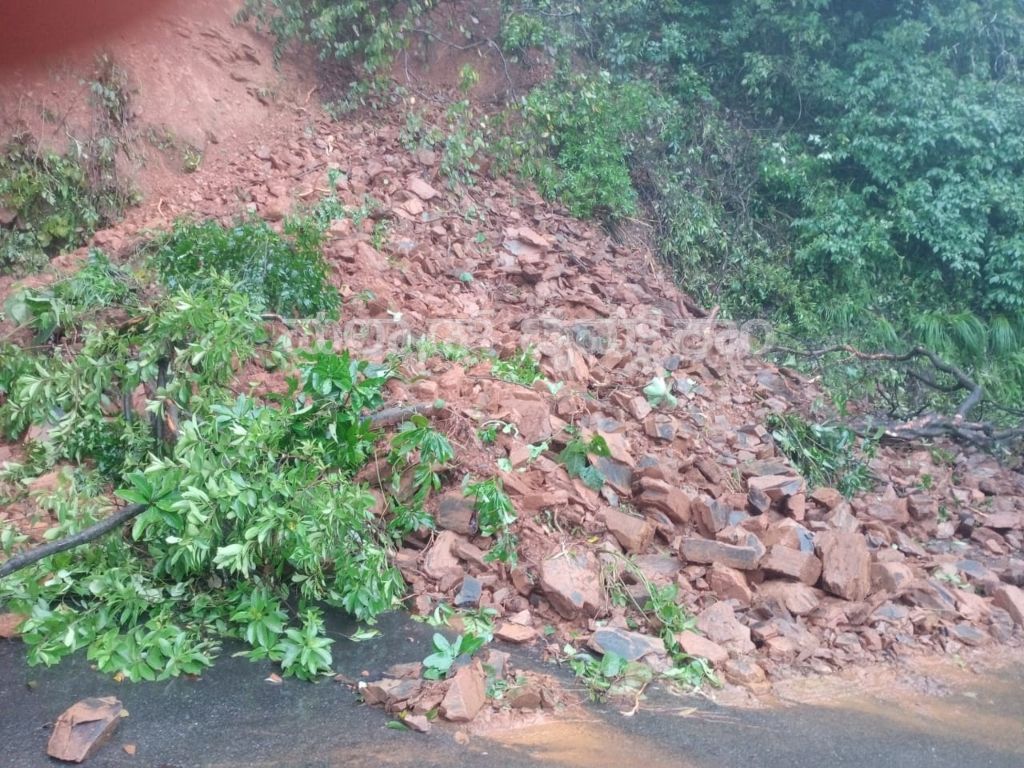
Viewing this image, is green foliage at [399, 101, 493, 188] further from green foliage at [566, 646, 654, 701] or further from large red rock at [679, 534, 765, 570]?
green foliage at [566, 646, 654, 701]

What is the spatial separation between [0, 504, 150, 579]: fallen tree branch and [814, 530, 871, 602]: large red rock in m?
3.30

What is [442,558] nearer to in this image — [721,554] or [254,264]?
[721,554]

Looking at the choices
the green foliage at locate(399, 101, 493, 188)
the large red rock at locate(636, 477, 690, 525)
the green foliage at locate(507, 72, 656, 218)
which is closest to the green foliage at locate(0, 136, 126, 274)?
the green foliage at locate(399, 101, 493, 188)

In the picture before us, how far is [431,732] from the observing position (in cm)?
331

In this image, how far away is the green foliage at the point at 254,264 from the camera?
5.67 meters

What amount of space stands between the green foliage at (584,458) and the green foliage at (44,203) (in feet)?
13.2

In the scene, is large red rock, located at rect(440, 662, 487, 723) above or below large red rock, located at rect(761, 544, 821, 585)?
below

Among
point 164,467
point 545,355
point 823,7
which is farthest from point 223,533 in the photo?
point 823,7

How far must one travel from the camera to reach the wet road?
3133 millimetres

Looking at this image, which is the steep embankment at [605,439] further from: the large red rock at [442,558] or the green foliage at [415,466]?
the green foliage at [415,466]

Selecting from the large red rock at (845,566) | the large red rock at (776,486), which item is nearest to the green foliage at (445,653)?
the large red rock at (845,566)

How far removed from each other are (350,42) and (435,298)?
117 inches

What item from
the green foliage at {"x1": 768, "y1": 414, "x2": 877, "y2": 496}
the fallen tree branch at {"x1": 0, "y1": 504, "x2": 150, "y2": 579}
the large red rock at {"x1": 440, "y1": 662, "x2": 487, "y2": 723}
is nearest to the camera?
the large red rock at {"x1": 440, "y1": 662, "x2": 487, "y2": 723}

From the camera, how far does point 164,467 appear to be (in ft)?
12.2
